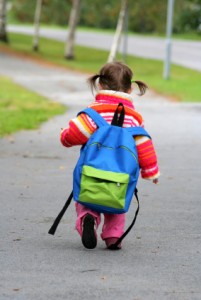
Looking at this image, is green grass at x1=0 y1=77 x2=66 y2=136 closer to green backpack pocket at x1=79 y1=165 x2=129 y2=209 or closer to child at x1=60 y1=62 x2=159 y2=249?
child at x1=60 y1=62 x2=159 y2=249

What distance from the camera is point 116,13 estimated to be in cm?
4947

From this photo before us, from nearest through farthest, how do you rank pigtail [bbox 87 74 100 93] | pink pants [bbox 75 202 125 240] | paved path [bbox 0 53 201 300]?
paved path [bbox 0 53 201 300]
pigtail [bbox 87 74 100 93]
pink pants [bbox 75 202 125 240]

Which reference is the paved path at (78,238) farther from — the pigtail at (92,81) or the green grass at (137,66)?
the green grass at (137,66)

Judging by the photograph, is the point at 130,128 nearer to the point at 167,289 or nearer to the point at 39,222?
the point at 167,289

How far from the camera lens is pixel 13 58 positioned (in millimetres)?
42594

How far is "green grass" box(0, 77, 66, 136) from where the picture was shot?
18.3m

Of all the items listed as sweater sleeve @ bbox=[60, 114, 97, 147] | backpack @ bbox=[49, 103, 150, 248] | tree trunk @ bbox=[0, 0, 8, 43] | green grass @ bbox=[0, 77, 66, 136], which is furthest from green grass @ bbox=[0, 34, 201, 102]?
backpack @ bbox=[49, 103, 150, 248]

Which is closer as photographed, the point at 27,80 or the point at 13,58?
the point at 27,80

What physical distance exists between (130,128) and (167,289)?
1.35 metres

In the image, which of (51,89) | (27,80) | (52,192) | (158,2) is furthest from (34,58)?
(52,192)

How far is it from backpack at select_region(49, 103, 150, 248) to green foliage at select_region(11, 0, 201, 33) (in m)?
31.6

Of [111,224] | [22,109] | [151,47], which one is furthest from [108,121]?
[151,47]

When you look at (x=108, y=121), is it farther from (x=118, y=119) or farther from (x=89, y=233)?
(x=89, y=233)

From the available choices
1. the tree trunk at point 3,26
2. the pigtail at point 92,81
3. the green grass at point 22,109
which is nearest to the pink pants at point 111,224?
the pigtail at point 92,81
